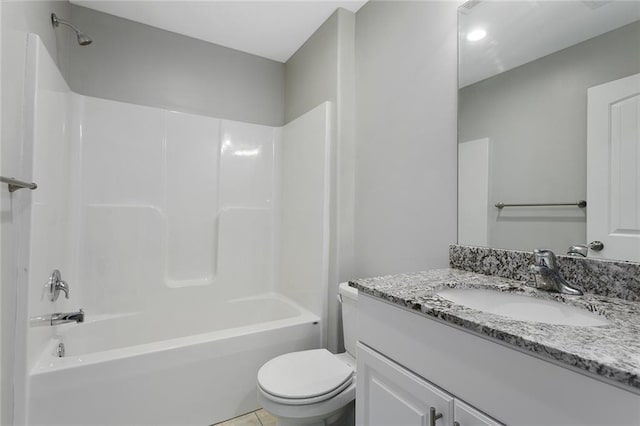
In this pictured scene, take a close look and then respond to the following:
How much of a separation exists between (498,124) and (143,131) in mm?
2244

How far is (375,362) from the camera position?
3.02ft

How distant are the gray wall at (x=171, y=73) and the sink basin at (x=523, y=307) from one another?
218 centimetres

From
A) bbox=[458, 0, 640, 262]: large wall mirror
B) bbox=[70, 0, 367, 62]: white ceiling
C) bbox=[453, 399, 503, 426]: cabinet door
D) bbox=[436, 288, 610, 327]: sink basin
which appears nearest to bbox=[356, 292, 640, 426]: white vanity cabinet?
bbox=[453, 399, 503, 426]: cabinet door

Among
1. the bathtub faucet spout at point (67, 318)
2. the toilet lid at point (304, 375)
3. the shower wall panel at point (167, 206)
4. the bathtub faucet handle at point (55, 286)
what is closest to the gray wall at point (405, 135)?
the toilet lid at point (304, 375)

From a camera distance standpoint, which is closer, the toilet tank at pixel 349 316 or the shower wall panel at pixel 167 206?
the toilet tank at pixel 349 316

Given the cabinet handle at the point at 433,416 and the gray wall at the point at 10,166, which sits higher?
the gray wall at the point at 10,166

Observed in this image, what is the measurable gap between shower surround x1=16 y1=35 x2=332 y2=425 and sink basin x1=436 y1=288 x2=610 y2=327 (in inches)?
43.2

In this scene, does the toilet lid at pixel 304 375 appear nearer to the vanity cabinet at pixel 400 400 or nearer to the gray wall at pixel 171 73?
the vanity cabinet at pixel 400 400

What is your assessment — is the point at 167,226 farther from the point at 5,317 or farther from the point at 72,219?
the point at 5,317

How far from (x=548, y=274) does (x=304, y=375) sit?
1100 mm

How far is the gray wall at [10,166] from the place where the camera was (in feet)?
3.69

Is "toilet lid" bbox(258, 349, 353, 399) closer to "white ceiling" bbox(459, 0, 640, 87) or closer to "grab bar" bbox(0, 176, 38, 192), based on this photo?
"grab bar" bbox(0, 176, 38, 192)

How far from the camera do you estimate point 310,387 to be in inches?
52.6

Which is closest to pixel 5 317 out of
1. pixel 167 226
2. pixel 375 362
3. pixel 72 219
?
pixel 72 219
